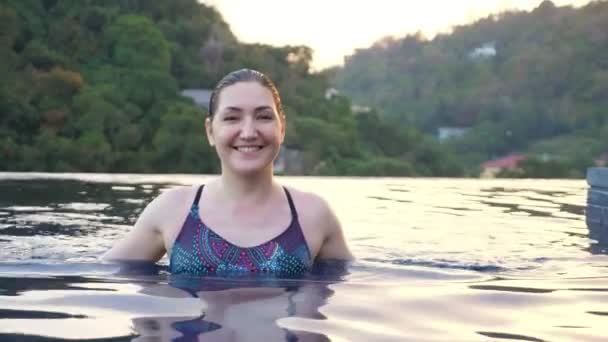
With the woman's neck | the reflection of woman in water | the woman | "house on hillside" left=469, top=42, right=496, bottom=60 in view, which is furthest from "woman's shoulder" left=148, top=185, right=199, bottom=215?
"house on hillside" left=469, top=42, right=496, bottom=60

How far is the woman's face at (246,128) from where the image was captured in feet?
8.70

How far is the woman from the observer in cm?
267

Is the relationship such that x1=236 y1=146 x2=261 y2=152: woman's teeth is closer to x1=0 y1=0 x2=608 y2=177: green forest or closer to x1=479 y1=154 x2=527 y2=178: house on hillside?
x1=0 y1=0 x2=608 y2=177: green forest

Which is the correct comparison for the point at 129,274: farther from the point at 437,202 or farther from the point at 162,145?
the point at 162,145

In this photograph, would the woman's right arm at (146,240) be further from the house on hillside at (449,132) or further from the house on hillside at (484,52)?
the house on hillside at (484,52)

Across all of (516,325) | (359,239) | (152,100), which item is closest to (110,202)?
(359,239)

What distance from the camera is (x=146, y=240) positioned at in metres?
2.89

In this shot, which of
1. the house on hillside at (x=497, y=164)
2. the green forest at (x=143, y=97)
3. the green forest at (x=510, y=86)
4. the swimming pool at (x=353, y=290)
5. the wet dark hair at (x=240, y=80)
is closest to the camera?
the swimming pool at (x=353, y=290)

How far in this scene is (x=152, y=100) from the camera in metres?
25.8

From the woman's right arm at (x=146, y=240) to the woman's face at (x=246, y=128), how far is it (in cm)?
29

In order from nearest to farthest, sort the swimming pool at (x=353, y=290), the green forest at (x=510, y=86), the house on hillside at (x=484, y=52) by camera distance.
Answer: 1. the swimming pool at (x=353, y=290)
2. the green forest at (x=510, y=86)
3. the house on hillside at (x=484, y=52)

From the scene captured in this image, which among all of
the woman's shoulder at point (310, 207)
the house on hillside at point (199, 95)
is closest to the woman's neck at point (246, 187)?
the woman's shoulder at point (310, 207)

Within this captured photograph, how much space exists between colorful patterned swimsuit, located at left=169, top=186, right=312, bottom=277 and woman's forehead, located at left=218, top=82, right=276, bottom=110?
370 mm

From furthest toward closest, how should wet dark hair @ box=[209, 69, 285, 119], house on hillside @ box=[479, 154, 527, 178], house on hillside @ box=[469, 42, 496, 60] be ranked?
house on hillside @ box=[469, 42, 496, 60]
house on hillside @ box=[479, 154, 527, 178]
wet dark hair @ box=[209, 69, 285, 119]
